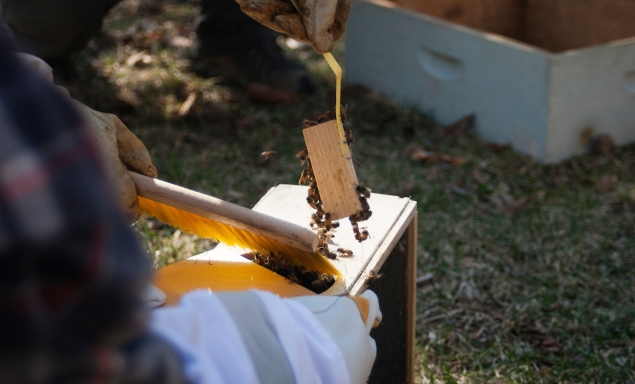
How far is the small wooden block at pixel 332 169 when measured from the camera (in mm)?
1130

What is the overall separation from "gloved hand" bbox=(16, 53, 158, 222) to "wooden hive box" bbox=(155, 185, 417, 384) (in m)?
0.14

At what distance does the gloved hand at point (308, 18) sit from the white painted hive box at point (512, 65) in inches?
52.7

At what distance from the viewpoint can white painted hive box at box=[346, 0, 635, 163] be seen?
7.84 feet

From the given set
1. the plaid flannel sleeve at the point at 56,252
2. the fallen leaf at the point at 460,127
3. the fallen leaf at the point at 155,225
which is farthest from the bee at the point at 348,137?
the fallen leaf at the point at 460,127

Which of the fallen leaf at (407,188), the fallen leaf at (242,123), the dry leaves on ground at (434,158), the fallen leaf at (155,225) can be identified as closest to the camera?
the fallen leaf at (155,225)

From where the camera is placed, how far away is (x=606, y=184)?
2.33 metres

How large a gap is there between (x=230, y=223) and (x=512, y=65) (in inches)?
66.9

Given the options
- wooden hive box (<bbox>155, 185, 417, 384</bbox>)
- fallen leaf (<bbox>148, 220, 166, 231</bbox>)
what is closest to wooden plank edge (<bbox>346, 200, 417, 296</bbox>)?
wooden hive box (<bbox>155, 185, 417, 384</bbox>)

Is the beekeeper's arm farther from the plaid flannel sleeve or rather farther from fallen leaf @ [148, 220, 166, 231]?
fallen leaf @ [148, 220, 166, 231]

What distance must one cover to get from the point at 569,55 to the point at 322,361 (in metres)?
1.96

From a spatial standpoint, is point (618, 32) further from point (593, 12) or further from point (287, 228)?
point (287, 228)

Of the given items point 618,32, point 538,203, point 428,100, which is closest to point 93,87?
point 428,100

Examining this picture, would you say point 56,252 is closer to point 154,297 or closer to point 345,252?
point 154,297

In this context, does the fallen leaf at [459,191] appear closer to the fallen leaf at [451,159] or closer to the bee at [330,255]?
→ the fallen leaf at [451,159]
